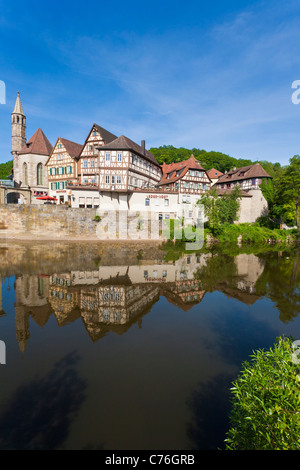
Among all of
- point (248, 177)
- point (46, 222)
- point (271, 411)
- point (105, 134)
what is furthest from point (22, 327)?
point (248, 177)

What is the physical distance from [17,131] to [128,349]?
52.3m

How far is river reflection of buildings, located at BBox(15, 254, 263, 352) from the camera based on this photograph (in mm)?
11500

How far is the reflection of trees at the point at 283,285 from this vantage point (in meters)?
13.3

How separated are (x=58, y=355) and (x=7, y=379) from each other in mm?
1750

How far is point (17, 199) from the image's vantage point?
1852 inches

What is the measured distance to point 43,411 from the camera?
20.4 feet

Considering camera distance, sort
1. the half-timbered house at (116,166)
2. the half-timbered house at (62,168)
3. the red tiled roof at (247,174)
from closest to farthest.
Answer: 1. the half-timbered house at (116,166)
2. the half-timbered house at (62,168)
3. the red tiled roof at (247,174)

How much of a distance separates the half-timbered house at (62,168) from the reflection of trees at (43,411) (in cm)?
3786

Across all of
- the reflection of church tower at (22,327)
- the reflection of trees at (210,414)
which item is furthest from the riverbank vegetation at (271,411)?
the reflection of church tower at (22,327)

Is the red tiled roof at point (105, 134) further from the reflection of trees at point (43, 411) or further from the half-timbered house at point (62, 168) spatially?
the reflection of trees at point (43, 411)

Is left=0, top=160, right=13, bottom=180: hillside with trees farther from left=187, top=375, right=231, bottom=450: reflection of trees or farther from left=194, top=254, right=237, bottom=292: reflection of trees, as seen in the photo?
left=187, top=375, right=231, bottom=450: reflection of trees

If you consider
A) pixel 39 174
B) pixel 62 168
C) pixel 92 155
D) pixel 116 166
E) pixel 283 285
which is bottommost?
pixel 283 285

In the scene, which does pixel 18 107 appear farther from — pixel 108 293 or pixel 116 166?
pixel 108 293
